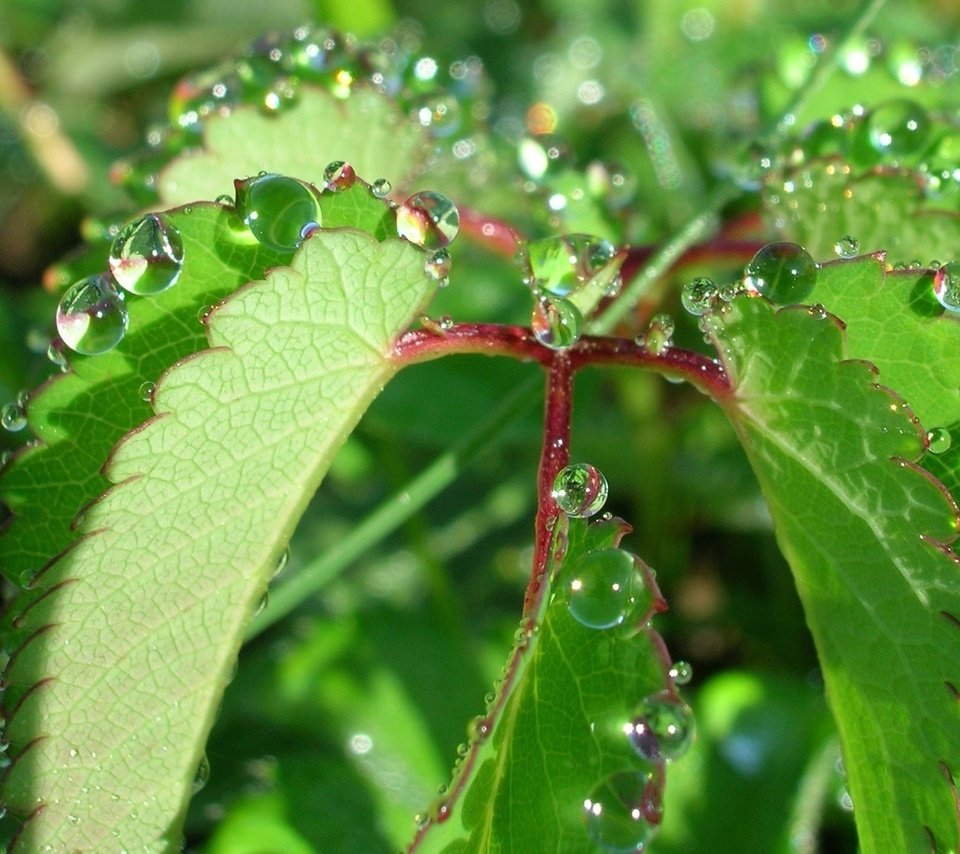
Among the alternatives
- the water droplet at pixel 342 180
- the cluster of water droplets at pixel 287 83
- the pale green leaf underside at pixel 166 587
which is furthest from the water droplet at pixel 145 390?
the cluster of water droplets at pixel 287 83

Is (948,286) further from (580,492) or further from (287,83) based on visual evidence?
(287,83)

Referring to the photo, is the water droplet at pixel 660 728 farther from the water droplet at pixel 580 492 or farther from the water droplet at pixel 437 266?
the water droplet at pixel 437 266

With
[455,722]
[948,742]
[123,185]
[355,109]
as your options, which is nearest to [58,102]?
[123,185]

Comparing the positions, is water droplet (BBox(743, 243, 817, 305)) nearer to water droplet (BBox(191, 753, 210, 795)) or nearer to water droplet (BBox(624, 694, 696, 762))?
water droplet (BBox(624, 694, 696, 762))

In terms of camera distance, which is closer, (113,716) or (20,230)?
(113,716)

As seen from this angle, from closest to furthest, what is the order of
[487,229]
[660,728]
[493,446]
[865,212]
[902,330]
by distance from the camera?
[660,728] < [902,330] < [865,212] < [487,229] < [493,446]

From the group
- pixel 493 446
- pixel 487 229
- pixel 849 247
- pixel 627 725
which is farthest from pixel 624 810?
pixel 493 446

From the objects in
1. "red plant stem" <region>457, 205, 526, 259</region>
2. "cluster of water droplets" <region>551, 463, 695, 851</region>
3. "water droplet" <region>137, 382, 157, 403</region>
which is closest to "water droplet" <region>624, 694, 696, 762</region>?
"cluster of water droplets" <region>551, 463, 695, 851</region>

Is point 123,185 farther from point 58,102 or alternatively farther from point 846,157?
point 58,102
